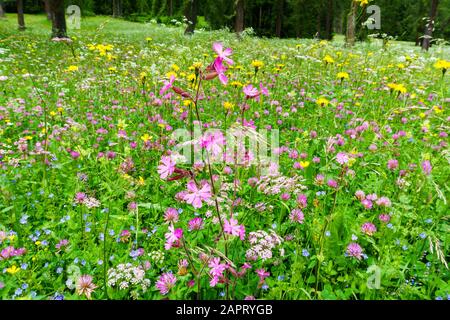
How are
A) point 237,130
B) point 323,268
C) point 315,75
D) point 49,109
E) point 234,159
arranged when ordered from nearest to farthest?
point 237,130 < point 234,159 < point 323,268 < point 49,109 < point 315,75

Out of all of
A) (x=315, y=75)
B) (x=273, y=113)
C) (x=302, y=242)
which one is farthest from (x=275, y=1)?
(x=302, y=242)

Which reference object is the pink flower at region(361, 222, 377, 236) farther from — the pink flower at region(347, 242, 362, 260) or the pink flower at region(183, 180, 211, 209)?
the pink flower at region(183, 180, 211, 209)

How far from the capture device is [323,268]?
6.68 ft

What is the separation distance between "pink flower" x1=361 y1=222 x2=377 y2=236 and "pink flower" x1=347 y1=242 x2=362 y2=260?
0.49 ft

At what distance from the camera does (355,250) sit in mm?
2078

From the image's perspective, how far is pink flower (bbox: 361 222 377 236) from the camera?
7.17ft

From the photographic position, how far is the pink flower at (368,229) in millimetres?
2186

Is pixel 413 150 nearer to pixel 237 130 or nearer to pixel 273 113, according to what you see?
pixel 273 113

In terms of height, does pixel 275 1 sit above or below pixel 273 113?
above

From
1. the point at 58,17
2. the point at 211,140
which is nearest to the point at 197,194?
the point at 211,140

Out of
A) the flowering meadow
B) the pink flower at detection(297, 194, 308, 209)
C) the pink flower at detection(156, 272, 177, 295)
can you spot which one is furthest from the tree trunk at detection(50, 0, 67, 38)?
the pink flower at detection(156, 272, 177, 295)

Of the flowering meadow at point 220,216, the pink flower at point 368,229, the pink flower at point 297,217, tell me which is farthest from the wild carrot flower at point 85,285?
the pink flower at point 368,229
